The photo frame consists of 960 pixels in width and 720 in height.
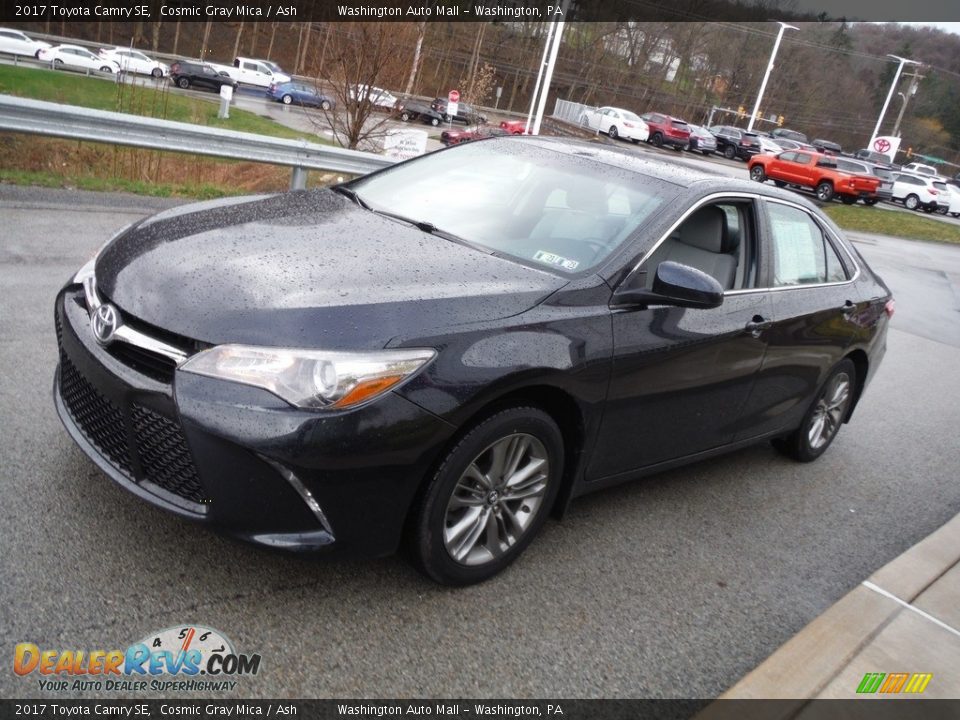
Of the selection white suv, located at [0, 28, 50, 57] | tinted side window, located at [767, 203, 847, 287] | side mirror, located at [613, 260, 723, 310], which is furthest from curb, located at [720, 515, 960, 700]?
white suv, located at [0, 28, 50, 57]

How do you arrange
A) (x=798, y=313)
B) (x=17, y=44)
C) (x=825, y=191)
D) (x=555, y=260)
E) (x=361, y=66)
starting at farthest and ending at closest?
(x=17, y=44), (x=825, y=191), (x=361, y=66), (x=798, y=313), (x=555, y=260)

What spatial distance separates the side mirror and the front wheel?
2087mm

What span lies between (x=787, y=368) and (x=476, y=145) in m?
2.16

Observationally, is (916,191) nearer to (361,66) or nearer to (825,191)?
(825,191)

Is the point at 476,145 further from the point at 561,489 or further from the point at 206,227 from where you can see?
the point at 561,489

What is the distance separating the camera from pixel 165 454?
284 cm

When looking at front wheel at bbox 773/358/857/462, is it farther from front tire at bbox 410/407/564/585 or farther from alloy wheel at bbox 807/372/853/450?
front tire at bbox 410/407/564/585

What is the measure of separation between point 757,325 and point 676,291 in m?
0.93

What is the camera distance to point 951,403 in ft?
26.3

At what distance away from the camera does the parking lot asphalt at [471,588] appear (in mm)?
2822

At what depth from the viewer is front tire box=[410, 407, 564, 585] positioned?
305cm

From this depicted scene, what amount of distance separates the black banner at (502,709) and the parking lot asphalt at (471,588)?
48 millimetres

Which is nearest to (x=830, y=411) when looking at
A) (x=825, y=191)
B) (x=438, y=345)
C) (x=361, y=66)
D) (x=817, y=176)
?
(x=438, y=345)

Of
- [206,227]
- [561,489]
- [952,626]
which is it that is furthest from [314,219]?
[952,626]
